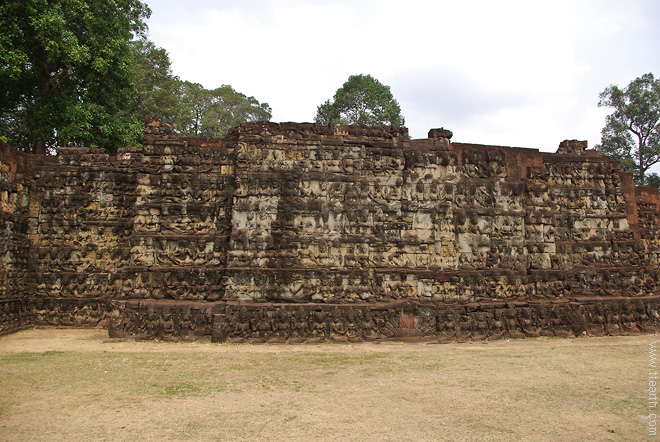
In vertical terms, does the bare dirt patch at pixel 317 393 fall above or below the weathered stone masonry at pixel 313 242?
below

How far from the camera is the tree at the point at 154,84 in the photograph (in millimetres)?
27844

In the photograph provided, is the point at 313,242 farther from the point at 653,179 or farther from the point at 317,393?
the point at 653,179

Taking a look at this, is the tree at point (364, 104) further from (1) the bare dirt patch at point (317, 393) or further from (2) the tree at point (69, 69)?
(1) the bare dirt patch at point (317, 393)

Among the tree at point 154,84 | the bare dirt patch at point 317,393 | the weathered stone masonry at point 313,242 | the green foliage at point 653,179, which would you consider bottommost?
the bare dirt patch at point 317,393

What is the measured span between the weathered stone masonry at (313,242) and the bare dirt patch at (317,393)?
142 cm

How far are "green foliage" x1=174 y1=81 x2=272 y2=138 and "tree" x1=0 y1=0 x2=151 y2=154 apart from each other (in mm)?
16367

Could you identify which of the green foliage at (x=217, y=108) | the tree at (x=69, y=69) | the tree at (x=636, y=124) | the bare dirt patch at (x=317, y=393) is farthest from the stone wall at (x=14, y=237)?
the tree at (x=636, y=124)

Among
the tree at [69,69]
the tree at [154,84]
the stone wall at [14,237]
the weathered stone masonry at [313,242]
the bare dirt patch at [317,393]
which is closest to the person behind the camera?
the bare dirt patch at [317,393]

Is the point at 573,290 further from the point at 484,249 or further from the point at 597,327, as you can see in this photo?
the point at 484,249

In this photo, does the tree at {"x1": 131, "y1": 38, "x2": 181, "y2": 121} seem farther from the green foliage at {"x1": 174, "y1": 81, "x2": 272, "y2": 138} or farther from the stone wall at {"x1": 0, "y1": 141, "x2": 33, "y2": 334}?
the stone wall at {"x1": 0, "y1": 141, "x2": 33, "y2": 334}

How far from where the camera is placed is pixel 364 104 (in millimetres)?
38156

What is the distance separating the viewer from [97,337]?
11.8m

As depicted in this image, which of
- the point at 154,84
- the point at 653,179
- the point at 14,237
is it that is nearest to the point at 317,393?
the point at 14,237

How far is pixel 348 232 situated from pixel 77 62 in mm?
12862
